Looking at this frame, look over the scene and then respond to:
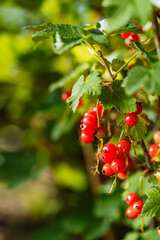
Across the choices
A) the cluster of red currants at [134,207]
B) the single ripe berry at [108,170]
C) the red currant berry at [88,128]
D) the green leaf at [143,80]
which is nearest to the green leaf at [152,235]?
the cluster of red currants at [134,207]

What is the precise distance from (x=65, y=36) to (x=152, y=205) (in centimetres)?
47

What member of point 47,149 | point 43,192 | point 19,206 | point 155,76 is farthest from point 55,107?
point 19,206

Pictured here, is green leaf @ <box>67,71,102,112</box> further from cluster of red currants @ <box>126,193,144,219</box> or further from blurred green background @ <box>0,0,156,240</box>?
blurred green background @ <box>0,0,156,240</box>

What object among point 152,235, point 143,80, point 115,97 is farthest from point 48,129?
point 143,80

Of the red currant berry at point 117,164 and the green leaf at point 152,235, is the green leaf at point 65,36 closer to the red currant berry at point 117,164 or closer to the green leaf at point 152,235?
the red currant berry at point 117,164

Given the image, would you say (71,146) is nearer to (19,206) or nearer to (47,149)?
(47,149)

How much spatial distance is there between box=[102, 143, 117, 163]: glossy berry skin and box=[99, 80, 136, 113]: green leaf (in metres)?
0.10

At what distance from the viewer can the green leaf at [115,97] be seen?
0.65m

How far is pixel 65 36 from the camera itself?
66cm

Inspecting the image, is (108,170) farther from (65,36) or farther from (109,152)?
(65,36)

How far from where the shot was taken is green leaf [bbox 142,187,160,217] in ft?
2.16

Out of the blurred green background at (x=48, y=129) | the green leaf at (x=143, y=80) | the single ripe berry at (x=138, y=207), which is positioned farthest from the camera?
the blurred green background at (x=48, y=129)

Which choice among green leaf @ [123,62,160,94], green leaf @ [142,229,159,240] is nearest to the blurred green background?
green leaf @ [142,229,159,240]

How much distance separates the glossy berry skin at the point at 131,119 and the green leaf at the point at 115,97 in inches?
1.1
